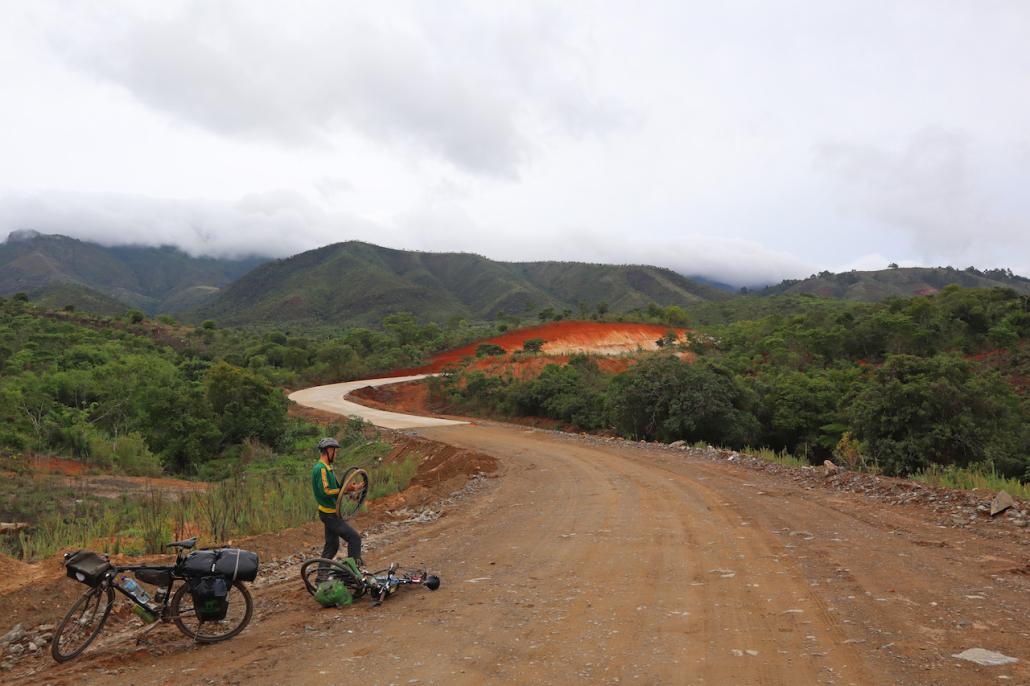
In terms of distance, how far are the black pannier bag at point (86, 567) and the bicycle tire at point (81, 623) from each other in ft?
0.53

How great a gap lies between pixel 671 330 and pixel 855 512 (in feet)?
179

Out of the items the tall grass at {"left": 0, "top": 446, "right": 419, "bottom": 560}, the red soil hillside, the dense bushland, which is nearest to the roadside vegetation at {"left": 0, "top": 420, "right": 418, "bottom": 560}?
the tall grass at {"left": 0, "top": 446, "right": 419, "bottom": 560}

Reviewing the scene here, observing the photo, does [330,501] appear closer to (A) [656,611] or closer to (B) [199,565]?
(B) [199,565]

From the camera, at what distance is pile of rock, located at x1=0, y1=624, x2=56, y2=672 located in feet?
19.0

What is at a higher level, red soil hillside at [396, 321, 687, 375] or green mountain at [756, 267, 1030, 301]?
green mountain at [756, 267, 1030, 301]

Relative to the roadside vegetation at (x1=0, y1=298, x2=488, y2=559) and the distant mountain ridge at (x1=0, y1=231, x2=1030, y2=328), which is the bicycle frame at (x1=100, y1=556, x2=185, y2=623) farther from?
the distant mountain ridge at (x1=0, y1=231, x2=1030, y2=328)

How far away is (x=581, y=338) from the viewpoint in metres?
58.6

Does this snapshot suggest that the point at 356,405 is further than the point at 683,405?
Yes

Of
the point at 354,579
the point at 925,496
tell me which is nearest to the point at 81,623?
the point at 354,579

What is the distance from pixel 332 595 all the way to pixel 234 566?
3.89 feet

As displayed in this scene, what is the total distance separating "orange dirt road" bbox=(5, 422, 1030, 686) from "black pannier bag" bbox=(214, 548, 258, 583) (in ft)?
2.01

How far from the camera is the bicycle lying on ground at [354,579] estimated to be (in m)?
6.76

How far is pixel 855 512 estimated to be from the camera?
10344 millimetres

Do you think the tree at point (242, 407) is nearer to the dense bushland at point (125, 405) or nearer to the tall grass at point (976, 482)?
the dense bushland at point (125, 405)
